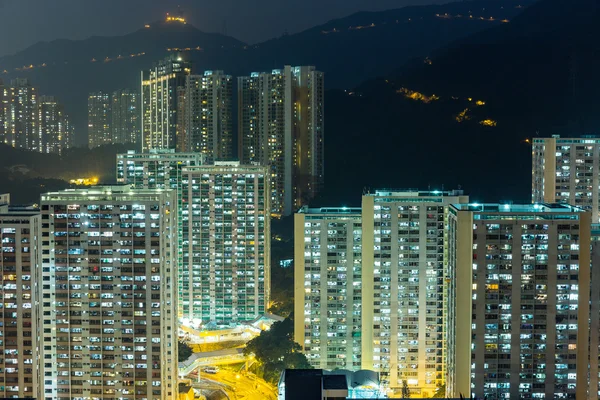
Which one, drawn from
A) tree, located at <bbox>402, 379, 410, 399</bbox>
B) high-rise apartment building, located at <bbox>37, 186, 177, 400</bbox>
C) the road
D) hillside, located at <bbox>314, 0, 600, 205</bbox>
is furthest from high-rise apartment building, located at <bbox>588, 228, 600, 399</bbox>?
hillside, located at <bbox>314, 0, 600, 205</bbox>

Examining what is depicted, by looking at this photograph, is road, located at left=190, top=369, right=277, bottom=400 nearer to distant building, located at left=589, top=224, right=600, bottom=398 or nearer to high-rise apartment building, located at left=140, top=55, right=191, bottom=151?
distant building, located at left=589, top=224, right=600, bottom=398

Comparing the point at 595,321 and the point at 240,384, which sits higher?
the point at 595,321

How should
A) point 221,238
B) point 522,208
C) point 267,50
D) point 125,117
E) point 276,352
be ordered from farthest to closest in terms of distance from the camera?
point 267,50
point 125,117
point 221,238
point 276,352
point 522,208

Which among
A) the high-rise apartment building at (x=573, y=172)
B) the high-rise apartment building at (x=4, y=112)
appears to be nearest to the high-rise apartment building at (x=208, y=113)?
the high-rise apartment building at (x=4, y=112)

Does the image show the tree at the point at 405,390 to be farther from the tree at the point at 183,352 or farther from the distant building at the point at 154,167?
the distant building at the point at 154,167

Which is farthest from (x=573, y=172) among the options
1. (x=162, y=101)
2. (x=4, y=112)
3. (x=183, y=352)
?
(x=4, y=112)

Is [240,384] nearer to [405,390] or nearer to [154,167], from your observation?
[405,390]

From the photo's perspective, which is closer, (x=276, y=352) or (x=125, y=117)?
(x=276, y=352)
